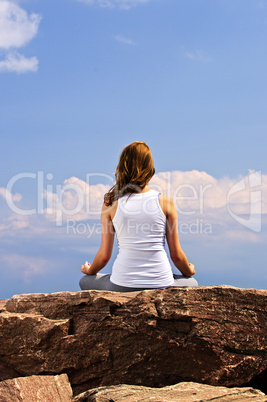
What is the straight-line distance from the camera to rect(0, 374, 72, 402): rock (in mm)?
4027

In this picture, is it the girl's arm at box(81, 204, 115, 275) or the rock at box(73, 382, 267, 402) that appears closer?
the rock at box(73, 382, 267, 402)

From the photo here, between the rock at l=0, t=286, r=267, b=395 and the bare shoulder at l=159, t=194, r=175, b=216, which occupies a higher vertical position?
the bare shoulder at l=159, t=194, r=175, b=216

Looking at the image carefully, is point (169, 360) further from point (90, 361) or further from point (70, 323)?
point (70, 323)

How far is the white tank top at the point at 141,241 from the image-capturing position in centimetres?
457

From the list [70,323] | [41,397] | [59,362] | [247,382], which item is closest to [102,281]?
[70,323]

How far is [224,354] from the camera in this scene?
14.9 feet

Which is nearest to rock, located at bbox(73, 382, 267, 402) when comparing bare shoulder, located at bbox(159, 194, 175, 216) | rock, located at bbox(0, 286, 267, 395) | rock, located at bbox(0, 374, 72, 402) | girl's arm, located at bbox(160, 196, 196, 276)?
rock, located at bbox(0, 374, 72, 402)

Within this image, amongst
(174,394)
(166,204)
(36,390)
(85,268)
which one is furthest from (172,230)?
(36,390)

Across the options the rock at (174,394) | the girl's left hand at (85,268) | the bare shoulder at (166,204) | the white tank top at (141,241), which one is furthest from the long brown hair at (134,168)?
the rock at (174,394)

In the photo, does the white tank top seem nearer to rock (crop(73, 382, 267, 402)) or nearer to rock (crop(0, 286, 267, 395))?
rock (crop(0, 286, 267, 395))

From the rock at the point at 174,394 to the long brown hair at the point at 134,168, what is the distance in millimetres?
1975

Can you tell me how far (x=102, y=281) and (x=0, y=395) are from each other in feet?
5.02

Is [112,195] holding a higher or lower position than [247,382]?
higher

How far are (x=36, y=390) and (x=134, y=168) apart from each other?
2.40 m
